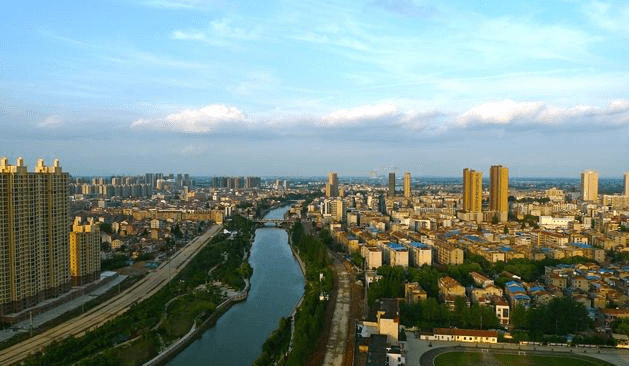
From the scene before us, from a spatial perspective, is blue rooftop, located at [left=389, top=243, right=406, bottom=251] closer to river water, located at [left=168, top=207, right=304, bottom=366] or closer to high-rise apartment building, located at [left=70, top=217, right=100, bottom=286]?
river water, located at [left=168, top=207, right=304, bottom=366]

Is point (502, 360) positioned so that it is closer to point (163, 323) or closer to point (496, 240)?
point (163, 323)

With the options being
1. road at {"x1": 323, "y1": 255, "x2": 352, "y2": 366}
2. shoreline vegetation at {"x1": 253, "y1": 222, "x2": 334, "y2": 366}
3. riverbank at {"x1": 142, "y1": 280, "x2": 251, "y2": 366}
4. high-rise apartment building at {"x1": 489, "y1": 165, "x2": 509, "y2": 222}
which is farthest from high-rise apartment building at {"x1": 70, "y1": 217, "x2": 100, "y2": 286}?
high-rise apartment building at {"x1": 489, "y1": 165, "x2": 509, "y2": 222}

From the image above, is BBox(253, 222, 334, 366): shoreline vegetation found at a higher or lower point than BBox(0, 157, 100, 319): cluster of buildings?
lower

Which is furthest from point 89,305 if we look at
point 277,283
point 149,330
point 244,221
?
point 244,221

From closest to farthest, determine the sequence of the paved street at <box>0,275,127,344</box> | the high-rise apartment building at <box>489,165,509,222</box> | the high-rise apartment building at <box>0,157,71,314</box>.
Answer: the paved street at <box>0,275,127,344</box>
the high-rise apartment building at <box>0,157,71,314</box>
the high-rise apartment building at <box>489,165,509,222</box>

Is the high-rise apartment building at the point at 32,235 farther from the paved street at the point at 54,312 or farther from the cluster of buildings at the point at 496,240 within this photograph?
the cluster of buildings at the point at 496,240

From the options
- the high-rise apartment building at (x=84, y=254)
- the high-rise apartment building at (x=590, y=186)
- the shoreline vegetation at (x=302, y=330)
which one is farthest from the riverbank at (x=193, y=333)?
the high-rise apartment building at (x=590, y=186)

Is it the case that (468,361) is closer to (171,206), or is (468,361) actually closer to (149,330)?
(149,330)
